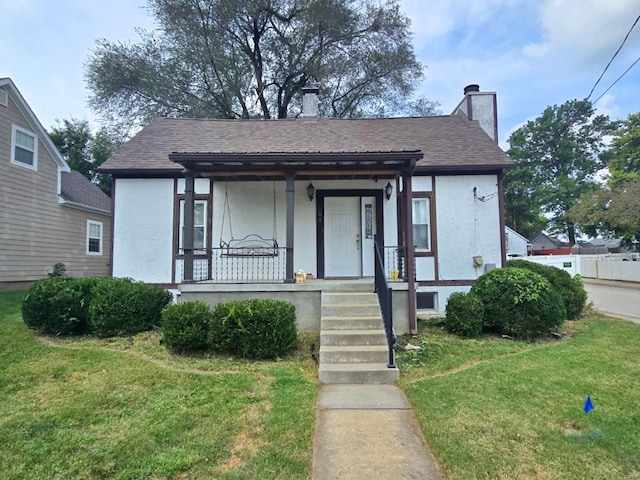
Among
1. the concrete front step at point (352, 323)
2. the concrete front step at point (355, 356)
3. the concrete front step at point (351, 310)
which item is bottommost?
the concrete front step at point (355, 356)

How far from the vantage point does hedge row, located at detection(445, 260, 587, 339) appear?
19.9ft

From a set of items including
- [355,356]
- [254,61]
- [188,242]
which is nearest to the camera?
[355,356]

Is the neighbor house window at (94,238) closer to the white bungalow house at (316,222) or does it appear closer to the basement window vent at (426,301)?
the white bungalow house at (316,222)

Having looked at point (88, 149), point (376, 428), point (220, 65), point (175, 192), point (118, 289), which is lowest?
point (376, 428)

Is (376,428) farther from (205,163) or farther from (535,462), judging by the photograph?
(205,163)

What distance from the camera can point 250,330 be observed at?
505cm

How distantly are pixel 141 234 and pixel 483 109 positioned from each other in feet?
32.9

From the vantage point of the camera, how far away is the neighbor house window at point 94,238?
44.6ft

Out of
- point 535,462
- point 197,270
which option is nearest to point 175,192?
point 197,270

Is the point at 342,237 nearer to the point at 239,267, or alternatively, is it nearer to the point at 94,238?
the point at 239,267

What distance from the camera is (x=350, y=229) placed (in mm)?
8617

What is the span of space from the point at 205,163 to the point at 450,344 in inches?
206

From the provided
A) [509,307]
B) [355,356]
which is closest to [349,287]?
[355,356]

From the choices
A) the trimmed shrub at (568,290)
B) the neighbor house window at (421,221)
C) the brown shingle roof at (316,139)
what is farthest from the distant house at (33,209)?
the trimmed shrub at (568,290)
